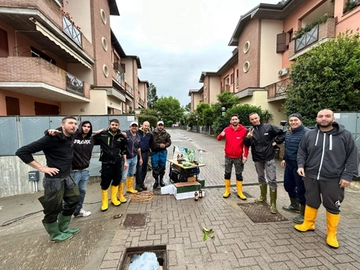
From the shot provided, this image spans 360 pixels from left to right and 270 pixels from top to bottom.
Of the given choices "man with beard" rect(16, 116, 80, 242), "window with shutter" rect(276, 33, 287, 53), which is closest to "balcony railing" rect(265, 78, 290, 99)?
"window with shutter" rect(276, 33, 287, 53)

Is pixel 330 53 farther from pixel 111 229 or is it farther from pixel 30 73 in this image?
pixel 30 73

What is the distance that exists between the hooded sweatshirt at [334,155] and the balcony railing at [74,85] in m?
11.2

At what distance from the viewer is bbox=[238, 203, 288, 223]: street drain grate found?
3.54 meters

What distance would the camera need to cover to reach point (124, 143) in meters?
4.28

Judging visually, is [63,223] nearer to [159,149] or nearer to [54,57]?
[159,149]

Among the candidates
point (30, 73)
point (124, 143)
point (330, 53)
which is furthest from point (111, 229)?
point (330, 53)

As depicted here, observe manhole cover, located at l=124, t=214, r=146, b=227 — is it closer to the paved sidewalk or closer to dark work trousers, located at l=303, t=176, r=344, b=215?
the paved sidewalk

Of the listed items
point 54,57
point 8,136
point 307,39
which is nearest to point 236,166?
point 8,136

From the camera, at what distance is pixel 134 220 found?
359 cm

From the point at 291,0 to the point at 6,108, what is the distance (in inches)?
725

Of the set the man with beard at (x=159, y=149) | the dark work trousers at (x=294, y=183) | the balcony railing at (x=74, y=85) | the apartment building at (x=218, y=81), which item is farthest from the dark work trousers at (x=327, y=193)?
the apartment building at (x=218, y=81)

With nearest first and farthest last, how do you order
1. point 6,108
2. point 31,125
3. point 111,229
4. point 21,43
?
point 111,229 → point 31,125 → point 6,108 → point 21,43

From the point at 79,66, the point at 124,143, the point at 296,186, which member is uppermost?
the point at 79,66

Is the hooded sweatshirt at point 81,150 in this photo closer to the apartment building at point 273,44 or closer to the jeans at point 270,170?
the jeans at point 270,170
